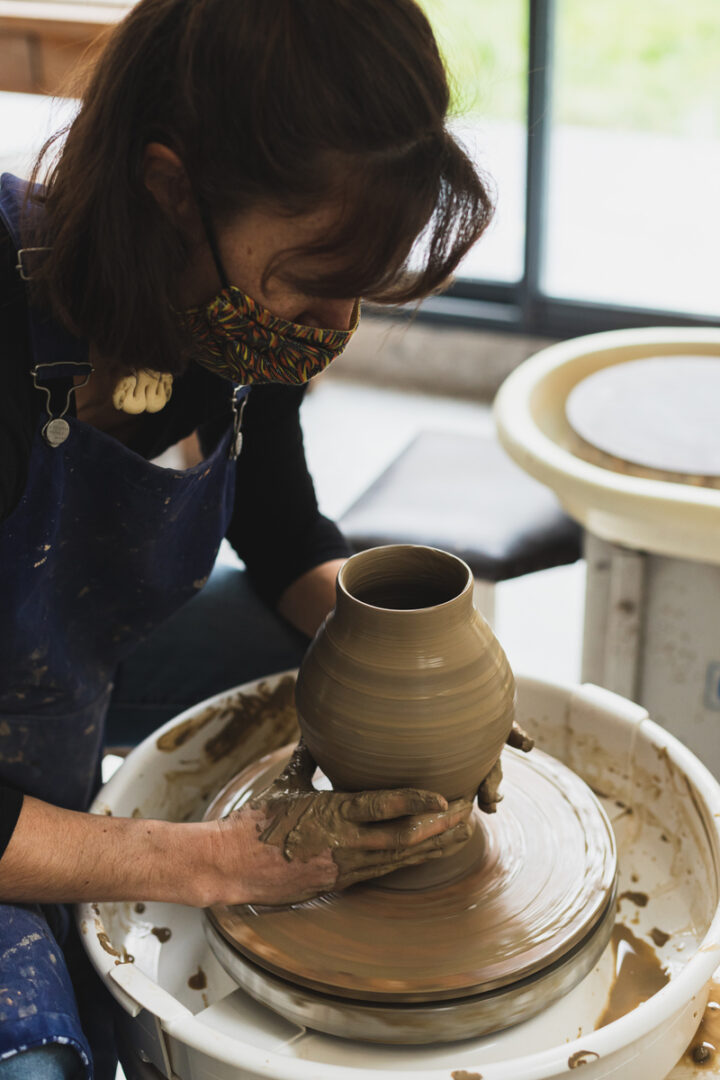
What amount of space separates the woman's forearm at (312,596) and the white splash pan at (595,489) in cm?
51

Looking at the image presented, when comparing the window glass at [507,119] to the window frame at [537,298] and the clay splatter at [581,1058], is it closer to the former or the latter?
the window frame at [537,298]

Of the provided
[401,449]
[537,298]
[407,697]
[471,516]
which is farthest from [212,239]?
[537,298]

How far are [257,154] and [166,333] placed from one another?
0.24 metres

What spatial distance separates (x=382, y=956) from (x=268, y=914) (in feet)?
0.48

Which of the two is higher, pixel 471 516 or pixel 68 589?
pixel 68 589

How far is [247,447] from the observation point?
180 cm

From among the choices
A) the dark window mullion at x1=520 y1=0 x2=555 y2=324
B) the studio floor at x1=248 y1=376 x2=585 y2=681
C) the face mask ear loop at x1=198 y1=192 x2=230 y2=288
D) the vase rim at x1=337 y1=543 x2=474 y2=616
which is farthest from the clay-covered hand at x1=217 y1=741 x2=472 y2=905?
the dark window mullion at x1=520 y1=0 x2=555 y2=324

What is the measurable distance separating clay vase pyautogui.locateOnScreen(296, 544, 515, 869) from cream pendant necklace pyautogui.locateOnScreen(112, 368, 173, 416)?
33cm

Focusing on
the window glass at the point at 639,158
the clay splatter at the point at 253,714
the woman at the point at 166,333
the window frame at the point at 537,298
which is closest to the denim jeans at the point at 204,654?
the clay splatter at the point at 253,714

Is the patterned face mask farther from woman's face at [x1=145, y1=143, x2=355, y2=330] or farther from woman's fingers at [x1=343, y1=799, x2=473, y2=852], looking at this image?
woman's fingers at [x1=343, y1=799, x2=473, y2=852]

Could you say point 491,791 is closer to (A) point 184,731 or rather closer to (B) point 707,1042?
(B) point 707,1042

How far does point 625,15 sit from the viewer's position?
5.42 m

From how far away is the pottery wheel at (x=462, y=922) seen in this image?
1.23 meters

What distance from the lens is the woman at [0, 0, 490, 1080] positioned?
110 centimetres
